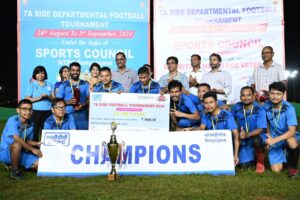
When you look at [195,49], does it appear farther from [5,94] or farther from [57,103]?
[5,94]

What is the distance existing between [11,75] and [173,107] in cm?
2902

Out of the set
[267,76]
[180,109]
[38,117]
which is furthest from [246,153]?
[38,117]

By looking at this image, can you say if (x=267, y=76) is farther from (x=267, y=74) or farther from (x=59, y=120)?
(x=59, y=120)

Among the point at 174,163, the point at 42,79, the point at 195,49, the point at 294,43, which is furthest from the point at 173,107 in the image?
the point at 294,43

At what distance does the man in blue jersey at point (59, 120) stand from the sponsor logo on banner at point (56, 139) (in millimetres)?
266

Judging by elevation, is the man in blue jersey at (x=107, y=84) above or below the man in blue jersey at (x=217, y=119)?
above

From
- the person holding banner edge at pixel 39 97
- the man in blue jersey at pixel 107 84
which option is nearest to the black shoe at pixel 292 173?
the man in blue jersey at pixel 107 84

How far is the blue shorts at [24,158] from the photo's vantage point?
578 cm

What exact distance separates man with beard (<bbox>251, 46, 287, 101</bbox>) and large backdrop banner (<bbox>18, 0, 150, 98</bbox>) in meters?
2.98

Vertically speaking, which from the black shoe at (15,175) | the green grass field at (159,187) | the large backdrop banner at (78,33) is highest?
the large backdrop banner at (78,33)

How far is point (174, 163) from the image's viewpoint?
5.61 metres

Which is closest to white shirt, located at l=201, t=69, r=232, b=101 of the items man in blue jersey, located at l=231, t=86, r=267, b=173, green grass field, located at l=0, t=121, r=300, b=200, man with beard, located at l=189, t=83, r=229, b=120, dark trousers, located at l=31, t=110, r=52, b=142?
man with beard, located at l=189, t=83, r=229, b=120

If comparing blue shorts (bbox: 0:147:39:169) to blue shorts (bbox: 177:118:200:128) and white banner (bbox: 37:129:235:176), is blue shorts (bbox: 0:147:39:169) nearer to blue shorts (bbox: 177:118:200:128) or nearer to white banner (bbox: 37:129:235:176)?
white banner (bbox: 37:129:235:176)

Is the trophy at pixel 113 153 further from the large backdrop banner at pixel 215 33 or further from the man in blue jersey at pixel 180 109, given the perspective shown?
the large backdrop banner at pixel 215 33
